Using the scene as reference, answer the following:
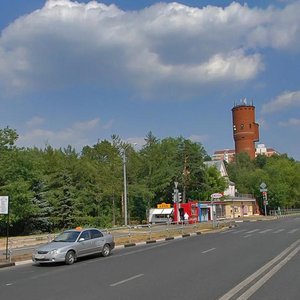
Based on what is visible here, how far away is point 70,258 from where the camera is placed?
20000mm

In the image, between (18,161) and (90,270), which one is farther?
(18,161)

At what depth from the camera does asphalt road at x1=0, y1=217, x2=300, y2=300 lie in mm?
10930

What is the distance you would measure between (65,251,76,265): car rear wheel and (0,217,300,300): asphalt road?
283mm

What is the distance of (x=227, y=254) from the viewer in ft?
65.5

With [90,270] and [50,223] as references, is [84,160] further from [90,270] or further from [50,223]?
[90,270]

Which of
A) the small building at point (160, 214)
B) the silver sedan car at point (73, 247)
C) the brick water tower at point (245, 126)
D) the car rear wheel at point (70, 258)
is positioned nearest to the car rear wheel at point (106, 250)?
the silver sedan car at point (73, 247)

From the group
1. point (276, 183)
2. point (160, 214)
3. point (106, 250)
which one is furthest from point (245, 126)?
point (106, 250)

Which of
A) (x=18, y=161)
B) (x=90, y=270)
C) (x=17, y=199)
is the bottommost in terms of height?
(x=90, y=270)

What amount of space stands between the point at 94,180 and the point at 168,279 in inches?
1860

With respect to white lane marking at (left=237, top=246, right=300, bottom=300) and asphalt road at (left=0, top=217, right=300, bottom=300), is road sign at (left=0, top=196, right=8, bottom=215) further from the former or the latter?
white lane marking at (left=237, top=246, right=300, bottom=300)

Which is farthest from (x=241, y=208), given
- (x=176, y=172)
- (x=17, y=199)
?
(x=17, y=199)

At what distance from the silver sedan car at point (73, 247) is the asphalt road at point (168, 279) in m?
0.44

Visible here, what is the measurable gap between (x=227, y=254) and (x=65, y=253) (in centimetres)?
667

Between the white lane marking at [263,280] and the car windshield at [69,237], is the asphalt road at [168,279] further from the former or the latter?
the car windshield at [69,237]
